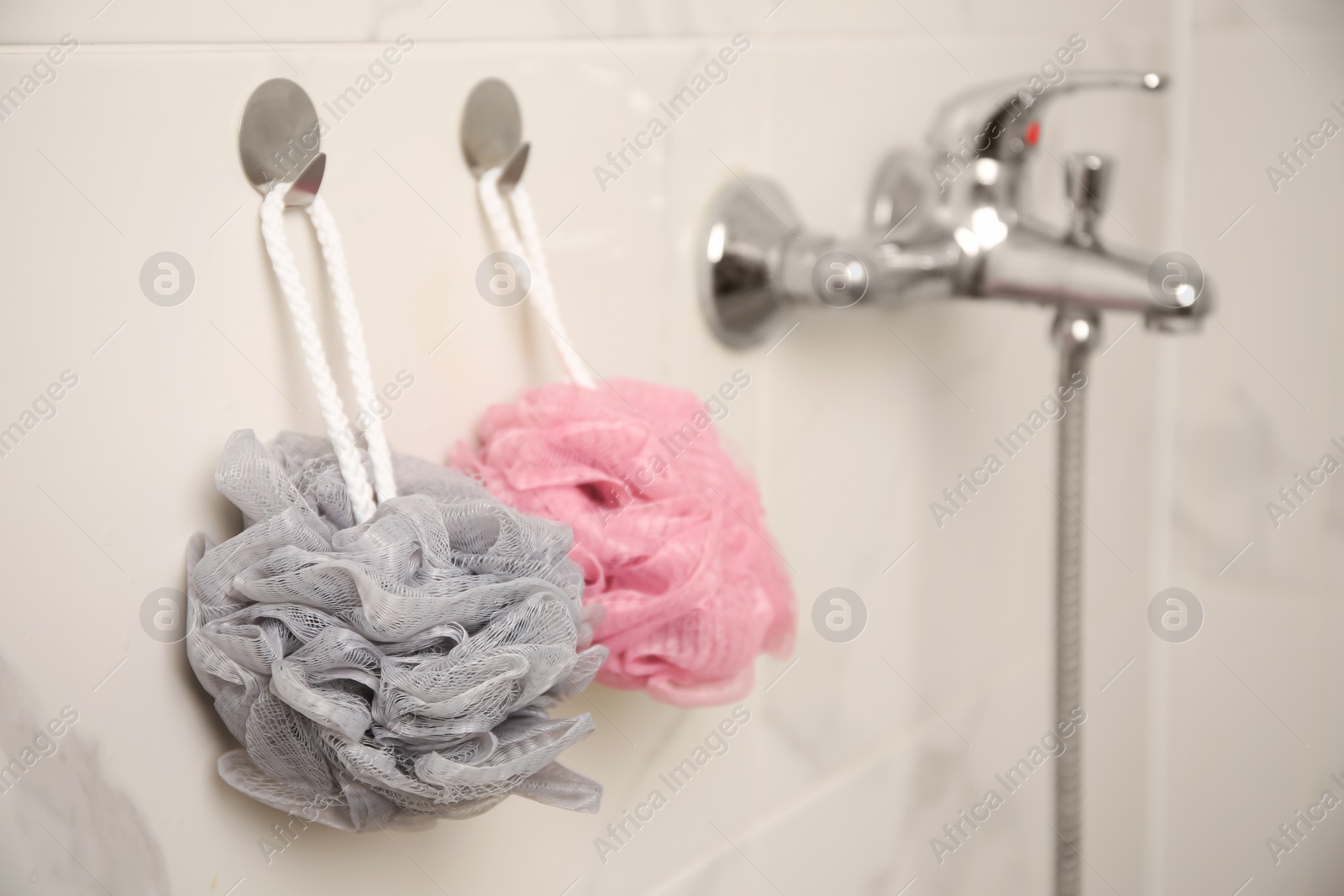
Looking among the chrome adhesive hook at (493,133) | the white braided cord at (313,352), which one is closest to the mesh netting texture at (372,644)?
the white braided cord at (313,352)

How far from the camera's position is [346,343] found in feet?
1.09

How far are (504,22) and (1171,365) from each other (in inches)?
29.3

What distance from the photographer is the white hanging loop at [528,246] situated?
0.40m

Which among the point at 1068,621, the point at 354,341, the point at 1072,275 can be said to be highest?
the point at 354,341

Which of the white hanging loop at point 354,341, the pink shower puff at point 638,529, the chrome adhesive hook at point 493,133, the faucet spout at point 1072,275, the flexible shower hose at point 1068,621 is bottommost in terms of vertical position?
the flexible shower hose at point 1068,621

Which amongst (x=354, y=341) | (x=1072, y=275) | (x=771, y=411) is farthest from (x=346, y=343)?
(x=1072, y=275)

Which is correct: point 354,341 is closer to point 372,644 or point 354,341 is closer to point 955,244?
point 372,644

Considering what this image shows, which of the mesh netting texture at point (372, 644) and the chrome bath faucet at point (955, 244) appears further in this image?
the chrome bath faucet at point (955, 244)

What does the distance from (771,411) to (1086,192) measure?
21 centimetres

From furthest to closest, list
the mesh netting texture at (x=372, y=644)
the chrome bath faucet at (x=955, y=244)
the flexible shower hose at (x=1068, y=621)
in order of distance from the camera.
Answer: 1. the flexible shower hose at (x=1068, y=621)
2. the chrome bath faucet at (x=955, y=244)
3. the mesh netting texture at (x=372, y=644)

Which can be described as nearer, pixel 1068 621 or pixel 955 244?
pixel 955 244

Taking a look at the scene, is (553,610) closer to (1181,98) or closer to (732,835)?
(732,835)

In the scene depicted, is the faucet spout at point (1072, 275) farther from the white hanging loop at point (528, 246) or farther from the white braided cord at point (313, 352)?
the white braided cord at point (313, 352)

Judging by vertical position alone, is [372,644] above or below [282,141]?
below
